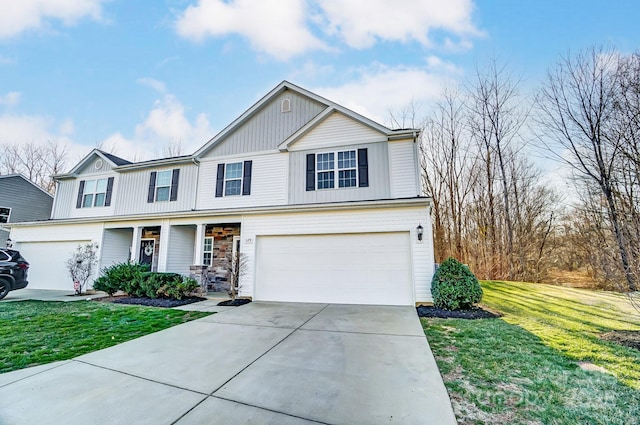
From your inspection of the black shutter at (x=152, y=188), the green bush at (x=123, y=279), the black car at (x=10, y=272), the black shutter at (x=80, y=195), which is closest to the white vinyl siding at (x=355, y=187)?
the green bush at (x=123, y=279)

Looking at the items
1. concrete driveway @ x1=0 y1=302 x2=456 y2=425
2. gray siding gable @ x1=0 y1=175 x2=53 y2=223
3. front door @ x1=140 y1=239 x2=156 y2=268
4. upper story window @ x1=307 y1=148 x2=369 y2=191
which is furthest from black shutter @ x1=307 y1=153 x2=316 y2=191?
gray siding gable @ x1=0 y1=175 x2=53 y2=223

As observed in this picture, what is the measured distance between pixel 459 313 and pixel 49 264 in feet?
54.5

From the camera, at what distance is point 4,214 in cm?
1529

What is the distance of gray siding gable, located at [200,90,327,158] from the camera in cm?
1088

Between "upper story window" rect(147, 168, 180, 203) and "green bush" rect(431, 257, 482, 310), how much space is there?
10.5 meters

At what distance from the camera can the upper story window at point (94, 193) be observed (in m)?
12.8

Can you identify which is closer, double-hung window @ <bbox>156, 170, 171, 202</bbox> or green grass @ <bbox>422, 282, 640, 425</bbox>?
green grass @ <bbox>422, 282, 640, 425</bbox>

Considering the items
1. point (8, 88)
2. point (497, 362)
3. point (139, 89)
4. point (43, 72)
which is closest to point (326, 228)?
point (497, 362)

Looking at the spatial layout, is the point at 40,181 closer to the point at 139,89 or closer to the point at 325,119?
the point at 139,89

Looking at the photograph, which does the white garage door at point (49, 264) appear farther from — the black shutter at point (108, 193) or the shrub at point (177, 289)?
the shrub at point (177, 289)

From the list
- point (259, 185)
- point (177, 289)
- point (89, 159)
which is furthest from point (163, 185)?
point (177, 289)

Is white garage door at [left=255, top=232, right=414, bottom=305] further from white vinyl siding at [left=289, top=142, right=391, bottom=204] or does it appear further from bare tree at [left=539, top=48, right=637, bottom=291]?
bare tree at [left=539, top=48, right=637, bottom=291]

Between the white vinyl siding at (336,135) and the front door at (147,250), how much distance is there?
7.80 m

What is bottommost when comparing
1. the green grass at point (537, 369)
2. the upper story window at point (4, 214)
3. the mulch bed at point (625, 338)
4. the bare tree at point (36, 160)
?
the green grass at point (537, 369)
